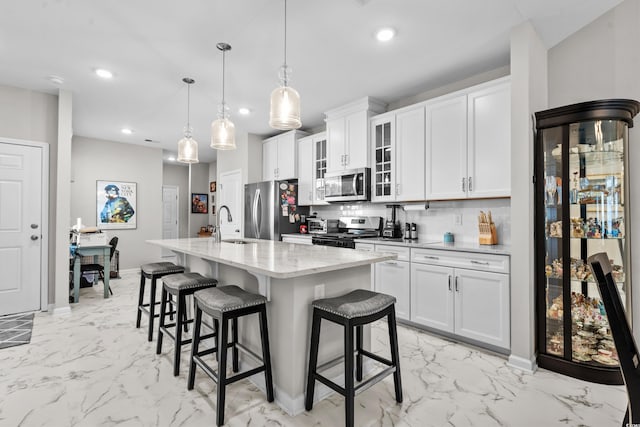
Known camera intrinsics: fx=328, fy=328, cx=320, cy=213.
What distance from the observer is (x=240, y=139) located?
232 inches

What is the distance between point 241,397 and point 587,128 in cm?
307

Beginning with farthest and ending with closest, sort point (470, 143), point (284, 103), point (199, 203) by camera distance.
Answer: point (199, 203) < point (470, 143) < point (284, 103)

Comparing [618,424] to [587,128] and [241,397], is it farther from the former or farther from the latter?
[241,397]

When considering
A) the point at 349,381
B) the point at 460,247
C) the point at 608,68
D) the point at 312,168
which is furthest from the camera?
the point at 312,168

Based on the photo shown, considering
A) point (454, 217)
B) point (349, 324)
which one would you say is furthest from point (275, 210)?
point (349, 324)

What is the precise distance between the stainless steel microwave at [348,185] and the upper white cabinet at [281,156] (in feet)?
2.96

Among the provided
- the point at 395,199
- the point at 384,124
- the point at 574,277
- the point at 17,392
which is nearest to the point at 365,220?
the point at 395,199

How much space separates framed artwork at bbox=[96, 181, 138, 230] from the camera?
6426 mm

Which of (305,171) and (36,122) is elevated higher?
(36,122)

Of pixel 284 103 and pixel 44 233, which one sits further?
pixel 44 233

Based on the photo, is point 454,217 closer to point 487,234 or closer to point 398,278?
point 487,234

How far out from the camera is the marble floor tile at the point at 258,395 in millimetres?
1903

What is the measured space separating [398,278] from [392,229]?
2.51ft

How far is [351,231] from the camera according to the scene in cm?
466
